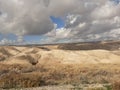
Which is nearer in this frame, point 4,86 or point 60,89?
point 60,89

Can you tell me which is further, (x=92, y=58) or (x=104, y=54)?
(x=104, y=54)

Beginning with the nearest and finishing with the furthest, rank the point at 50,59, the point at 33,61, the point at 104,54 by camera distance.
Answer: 1. the point at 33,61
2. the point at 50,59
3. the point at 104,54

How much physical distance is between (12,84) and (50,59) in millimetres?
103974

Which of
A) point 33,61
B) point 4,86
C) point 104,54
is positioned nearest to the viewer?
point 4,86

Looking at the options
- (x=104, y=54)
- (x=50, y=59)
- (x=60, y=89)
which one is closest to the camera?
(x=60, y=89)

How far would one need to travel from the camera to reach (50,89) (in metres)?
40.2

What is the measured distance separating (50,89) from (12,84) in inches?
350

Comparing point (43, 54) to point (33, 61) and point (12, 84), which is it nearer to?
point (33, 61)

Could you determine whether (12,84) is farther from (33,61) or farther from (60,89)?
(33,61)

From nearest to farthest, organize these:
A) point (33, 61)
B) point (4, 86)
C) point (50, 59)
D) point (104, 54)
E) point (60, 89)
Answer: point (60, 89), point (4, 86), point (33, 61), point (50, 59), point (104, 54)

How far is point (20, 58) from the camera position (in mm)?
142250

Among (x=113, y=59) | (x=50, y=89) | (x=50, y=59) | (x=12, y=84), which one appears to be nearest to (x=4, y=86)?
(x=12, y=84)

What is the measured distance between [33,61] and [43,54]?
21.2 metres

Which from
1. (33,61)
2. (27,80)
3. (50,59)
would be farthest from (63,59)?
(27,80)
